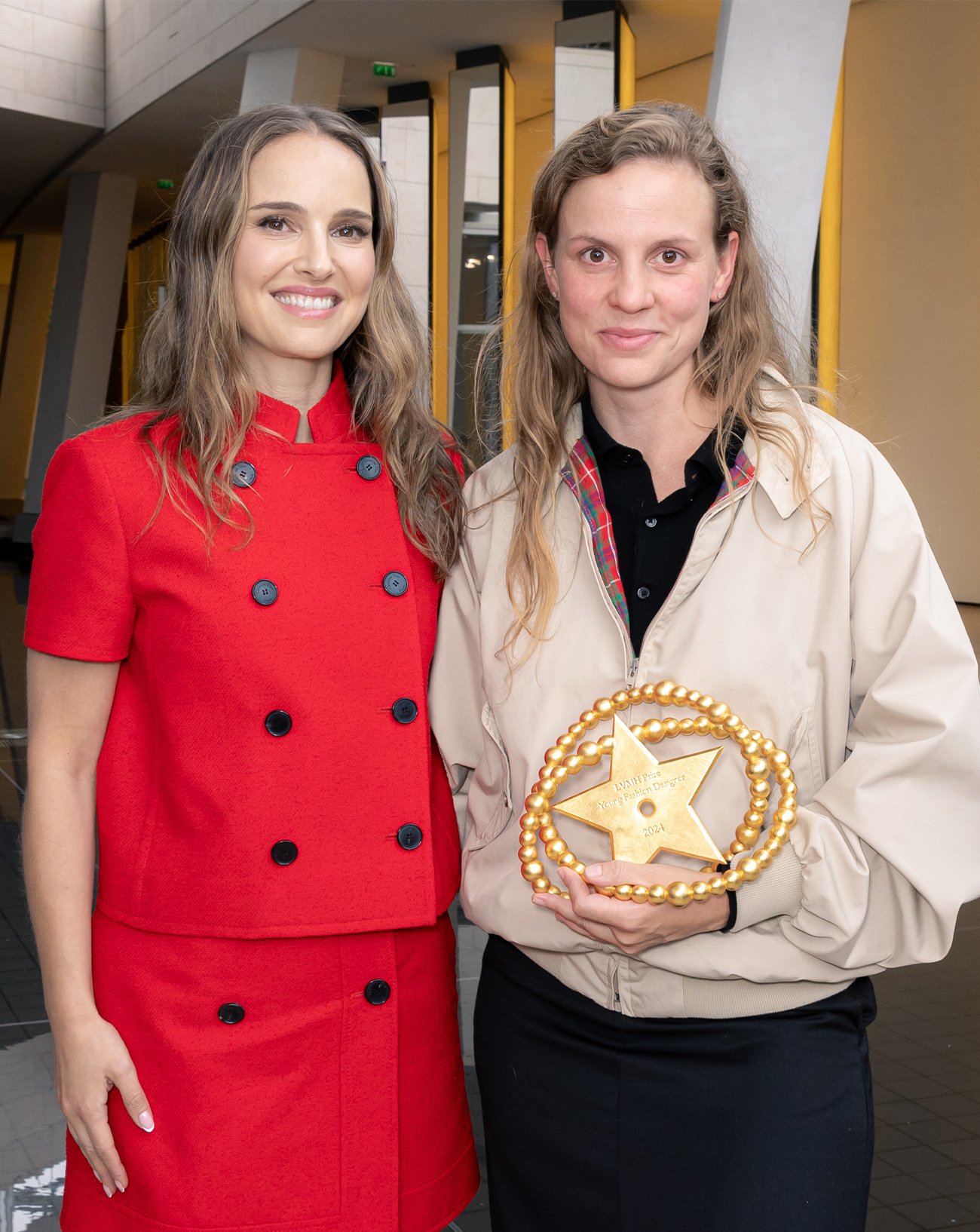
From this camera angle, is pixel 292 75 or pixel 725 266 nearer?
pixel 725 266

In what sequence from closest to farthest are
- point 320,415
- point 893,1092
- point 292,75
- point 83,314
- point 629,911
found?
point 629,911, point 320,415, point 893,1092, point 292,75, point 83,314

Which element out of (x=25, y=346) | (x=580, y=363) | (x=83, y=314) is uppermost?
(x=25, y=346)

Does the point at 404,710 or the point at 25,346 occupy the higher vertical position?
the point at 25,346

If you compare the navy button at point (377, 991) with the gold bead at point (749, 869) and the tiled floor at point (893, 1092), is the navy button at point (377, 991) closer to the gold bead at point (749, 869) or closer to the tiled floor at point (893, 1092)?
the gold bead at point (749, 869)

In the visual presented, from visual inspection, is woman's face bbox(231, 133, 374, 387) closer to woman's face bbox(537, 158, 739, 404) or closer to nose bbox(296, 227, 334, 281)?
nose bbox(296, 227, 334, 281)

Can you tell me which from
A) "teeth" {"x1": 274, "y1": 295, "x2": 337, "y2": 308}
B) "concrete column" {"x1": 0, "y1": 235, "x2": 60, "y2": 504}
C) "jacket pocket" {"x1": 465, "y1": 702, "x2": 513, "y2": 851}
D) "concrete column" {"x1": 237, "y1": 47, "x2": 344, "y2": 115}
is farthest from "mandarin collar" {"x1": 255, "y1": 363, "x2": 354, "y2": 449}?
"concrete column" {"x1": 0, "y1": 235, "x2": 60, "y2": 504}

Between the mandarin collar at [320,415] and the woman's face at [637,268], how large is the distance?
1.43 feet

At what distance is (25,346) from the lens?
2961 centimetres

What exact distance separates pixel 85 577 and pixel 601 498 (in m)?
0.76

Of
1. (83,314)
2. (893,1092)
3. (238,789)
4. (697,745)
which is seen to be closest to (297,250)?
(238,789)

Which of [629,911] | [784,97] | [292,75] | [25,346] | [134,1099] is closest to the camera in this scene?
[629,911]

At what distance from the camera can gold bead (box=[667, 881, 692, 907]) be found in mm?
1758

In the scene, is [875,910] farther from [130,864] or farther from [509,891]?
[130,864]

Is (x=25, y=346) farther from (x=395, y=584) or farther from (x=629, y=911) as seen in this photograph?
(x=629, y=911)
